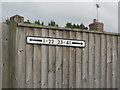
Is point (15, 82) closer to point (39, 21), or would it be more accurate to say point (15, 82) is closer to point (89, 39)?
point (89, 39)

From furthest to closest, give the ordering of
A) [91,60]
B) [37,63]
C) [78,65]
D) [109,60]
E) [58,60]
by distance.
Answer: [109,60] → [91,60] → [78,65] → [58,60] → [37,63]

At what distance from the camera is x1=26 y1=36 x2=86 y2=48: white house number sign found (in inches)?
118

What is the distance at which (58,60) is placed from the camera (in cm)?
315

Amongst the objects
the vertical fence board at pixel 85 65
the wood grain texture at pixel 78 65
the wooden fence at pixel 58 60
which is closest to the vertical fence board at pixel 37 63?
the wooden fence at pixel 58 60

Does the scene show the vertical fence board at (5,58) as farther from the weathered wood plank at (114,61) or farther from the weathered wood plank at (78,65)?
the weathered wood plank at (114,61)

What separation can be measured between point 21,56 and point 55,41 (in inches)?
21.9

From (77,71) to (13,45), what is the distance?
1.07 m

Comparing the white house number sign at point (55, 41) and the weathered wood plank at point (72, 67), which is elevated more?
the white house number sign at point (55, 41)

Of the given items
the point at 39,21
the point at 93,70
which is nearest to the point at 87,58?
the point at 93,70

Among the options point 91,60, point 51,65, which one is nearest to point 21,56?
point 51,65

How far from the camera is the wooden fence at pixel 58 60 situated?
293 centimetres

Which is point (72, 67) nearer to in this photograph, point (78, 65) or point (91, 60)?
point (78, 65)

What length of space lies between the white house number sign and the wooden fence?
0.05 m

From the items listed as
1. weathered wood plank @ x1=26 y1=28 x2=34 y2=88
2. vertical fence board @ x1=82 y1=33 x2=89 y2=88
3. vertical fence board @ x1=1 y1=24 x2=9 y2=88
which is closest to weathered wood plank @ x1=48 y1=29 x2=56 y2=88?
weathered wood plank @ x1=26 y1=28 x2=34 y2=88
